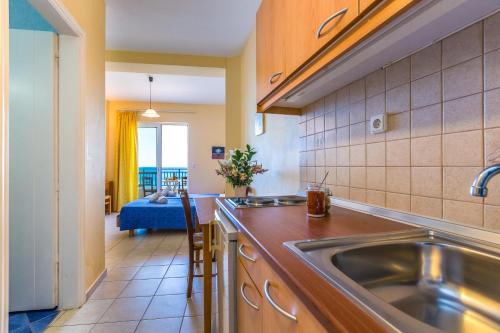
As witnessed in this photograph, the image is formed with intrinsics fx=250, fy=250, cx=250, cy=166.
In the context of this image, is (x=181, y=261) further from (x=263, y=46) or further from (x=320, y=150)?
(x=263, y=46)

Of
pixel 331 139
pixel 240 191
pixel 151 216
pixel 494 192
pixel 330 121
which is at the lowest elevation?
pixel 151 216

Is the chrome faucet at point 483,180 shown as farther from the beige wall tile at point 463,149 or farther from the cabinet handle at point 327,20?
the cabinet handle at point 327,20

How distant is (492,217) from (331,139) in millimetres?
816

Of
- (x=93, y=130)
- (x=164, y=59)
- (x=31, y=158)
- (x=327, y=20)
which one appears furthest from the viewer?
(x=164, y=59)

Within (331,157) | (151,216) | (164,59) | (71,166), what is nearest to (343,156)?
(331,157)

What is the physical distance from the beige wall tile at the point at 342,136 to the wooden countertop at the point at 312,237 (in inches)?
13.6

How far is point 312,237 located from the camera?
2.53 feet

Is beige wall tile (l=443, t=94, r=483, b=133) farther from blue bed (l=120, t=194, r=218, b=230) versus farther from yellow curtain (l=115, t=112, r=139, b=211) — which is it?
yellow curtain (l=115, t=112, r=139, b=211)

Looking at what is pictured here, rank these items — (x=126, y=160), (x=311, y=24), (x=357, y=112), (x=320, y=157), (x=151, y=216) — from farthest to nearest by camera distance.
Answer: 1. (x=126, y=160)
2. (x=151, y=216)
3. (x=320, y=157)
4. (x=357, y=112)
5. (x=311, y=24)

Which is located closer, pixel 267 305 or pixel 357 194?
pixel 267 305

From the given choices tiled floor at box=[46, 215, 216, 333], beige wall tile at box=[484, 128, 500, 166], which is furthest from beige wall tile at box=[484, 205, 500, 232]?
tiled floor at box=[46, 215, 216, 333]

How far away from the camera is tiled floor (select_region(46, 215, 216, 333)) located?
1.70m

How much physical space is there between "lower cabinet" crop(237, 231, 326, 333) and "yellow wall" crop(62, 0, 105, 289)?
164 centimetres

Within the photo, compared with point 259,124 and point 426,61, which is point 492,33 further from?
point 259,124
